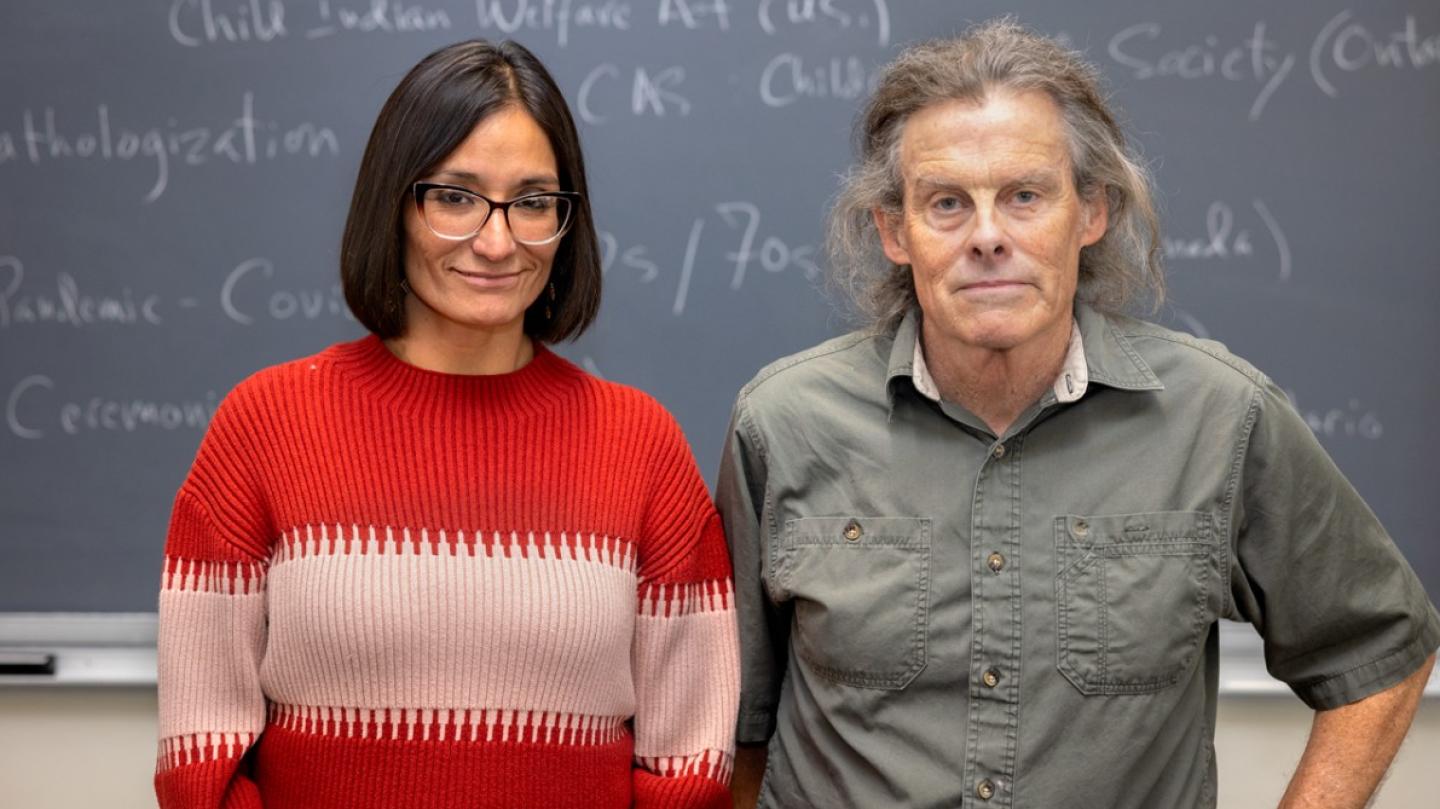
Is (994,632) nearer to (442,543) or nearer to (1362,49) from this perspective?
(442,543)

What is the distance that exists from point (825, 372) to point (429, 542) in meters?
0.49

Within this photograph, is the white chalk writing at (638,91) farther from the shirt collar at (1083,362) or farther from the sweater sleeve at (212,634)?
the sweater sleeve at (212,634)

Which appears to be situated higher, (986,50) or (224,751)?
(986,50)

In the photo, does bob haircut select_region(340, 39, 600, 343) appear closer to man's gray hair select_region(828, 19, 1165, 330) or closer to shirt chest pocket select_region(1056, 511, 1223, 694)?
man's gray hair select_region(828, 19, 1165, 330)

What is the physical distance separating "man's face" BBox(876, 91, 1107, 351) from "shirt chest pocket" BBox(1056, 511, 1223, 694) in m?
0.23

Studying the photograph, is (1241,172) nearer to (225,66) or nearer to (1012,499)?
(1012,499)

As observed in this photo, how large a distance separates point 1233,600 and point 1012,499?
0.28 m

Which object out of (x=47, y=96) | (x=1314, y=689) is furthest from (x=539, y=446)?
(x=47, y=96)

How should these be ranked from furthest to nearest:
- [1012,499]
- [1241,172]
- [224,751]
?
[1241,172], [1012,499], [224,751]

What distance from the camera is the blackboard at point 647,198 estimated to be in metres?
2.14

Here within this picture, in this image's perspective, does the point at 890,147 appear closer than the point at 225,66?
Yes

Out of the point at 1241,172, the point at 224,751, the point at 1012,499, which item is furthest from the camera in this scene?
the point at 1241,172

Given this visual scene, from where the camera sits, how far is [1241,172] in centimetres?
215

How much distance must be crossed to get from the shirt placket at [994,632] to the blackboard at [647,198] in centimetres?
78
